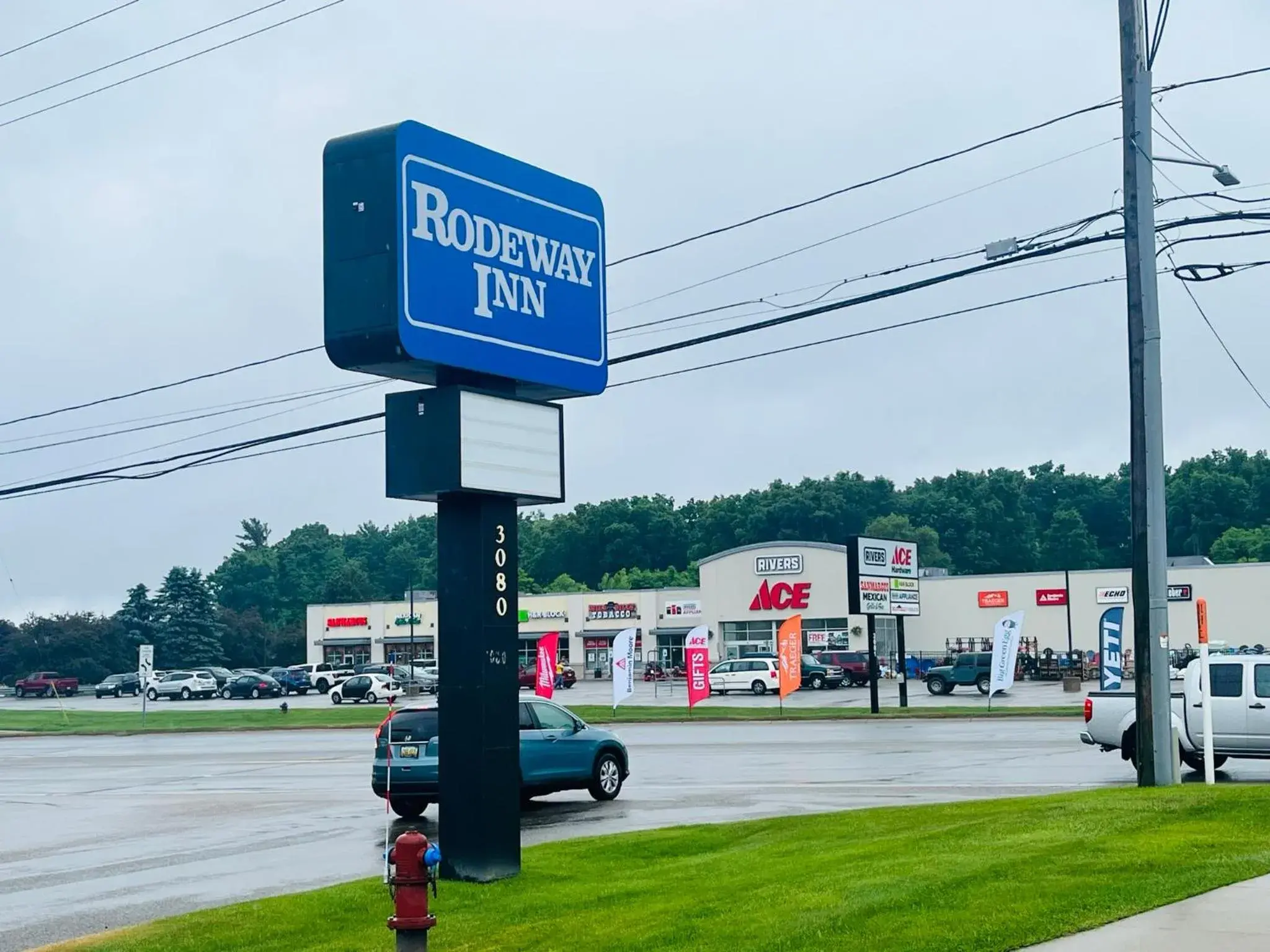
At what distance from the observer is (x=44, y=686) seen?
4021 inches

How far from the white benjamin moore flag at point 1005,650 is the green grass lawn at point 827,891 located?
33.1m

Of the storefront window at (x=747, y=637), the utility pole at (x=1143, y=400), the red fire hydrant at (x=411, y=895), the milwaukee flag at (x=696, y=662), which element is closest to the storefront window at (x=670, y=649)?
the storefront window at (x=747, y=637)

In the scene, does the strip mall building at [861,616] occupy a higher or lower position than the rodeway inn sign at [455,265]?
lower

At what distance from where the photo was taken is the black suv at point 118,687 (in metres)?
95.1

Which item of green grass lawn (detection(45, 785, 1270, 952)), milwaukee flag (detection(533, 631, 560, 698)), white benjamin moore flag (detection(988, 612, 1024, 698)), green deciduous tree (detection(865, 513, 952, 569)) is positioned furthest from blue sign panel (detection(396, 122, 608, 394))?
green deciduous tree (detection(865, 513, 952, 569))

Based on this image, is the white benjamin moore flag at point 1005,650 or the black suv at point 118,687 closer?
the white benjamin moore flag at point 1005,650

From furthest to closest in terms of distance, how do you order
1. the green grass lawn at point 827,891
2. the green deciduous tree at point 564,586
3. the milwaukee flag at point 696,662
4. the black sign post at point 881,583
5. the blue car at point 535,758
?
1. the green deciduous tree at point 564,586
2. the milwaukee flag at point 696,662
3. the black sign post at point 881,583
4. the blue car at point 535,758
5. the green grass lawn at point 827,891

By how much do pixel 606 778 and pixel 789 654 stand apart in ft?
87.6

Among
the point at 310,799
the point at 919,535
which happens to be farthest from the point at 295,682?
the point at 919,535

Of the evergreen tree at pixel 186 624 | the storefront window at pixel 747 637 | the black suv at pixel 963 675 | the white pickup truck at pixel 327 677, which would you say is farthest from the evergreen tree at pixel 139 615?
the black suv at pixel 963 675

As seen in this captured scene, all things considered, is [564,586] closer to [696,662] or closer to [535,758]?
[696,662]

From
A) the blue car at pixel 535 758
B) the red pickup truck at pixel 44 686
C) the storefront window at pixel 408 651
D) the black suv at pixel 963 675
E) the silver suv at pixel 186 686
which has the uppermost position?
the blue car at pixel 535 758

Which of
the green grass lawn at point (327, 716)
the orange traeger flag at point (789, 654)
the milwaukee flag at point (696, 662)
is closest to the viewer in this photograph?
the green grass lawn at point (327, 716)

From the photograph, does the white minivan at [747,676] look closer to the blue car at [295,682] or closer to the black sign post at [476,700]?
the blue car at [295,682]
